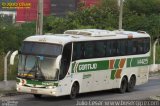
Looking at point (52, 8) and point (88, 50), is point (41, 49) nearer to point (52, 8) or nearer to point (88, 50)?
point (88, 50)

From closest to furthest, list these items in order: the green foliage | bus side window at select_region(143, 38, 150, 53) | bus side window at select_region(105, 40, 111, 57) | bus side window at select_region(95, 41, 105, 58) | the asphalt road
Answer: the asphalt road → bus side window at select_region(95, 41, 105, 58) → bus side window at select_region(105, 40, 111, 57) → bus side window at select_region(143, 38, 150, 53) → the green foliage

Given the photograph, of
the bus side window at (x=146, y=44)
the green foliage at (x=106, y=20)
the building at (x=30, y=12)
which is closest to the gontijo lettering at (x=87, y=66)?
the bus side window at (x=146, y=44)

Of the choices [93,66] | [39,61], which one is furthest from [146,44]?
[39,61]

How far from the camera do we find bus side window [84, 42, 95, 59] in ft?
81.0

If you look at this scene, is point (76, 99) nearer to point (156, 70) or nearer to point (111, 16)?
point (156, 70)

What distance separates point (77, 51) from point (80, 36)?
1187 millimetres


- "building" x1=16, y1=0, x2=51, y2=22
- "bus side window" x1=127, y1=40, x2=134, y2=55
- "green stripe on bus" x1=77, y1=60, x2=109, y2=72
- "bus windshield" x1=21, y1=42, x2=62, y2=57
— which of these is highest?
"bus windshield" x1=21, y1=42, x2=62, y2=57

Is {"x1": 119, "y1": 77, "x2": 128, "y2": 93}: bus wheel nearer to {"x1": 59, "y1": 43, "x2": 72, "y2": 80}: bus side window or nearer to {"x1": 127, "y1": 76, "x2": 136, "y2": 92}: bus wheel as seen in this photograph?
{"x1": 127, "y1": 76, "x2": 136, "y2": 92}: bus wheel

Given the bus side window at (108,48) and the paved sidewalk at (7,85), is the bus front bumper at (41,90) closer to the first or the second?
the paved sidewalk at (7,85)

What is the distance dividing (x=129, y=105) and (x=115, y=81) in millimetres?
6200

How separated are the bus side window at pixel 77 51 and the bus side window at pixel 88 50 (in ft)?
1.16

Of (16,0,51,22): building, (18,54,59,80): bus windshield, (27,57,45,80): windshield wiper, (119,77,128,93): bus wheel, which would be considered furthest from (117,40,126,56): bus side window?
(16,0,51,22): building

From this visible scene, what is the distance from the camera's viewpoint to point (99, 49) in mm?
25828

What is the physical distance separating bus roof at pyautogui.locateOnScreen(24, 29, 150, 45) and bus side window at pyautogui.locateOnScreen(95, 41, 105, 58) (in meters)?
0.23
